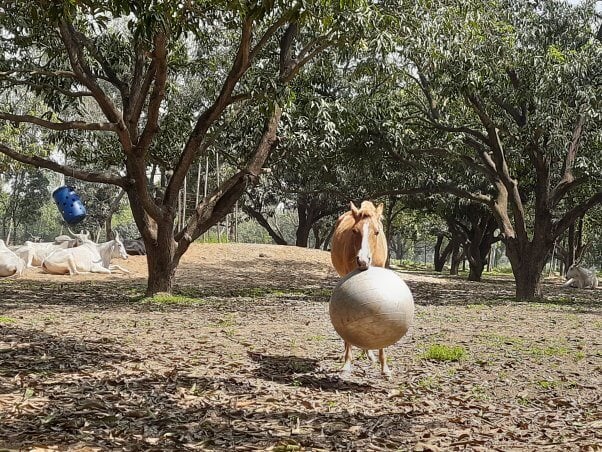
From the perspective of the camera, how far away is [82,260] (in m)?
19.6

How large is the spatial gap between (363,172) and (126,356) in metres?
14.1

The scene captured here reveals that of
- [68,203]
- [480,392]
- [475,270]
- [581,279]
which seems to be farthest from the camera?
[475,270]

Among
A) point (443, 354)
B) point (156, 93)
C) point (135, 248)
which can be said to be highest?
point (156, 93)

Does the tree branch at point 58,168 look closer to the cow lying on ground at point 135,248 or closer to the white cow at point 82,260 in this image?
the white cow at point 82,260

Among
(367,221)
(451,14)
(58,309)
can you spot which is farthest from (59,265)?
(367,221)

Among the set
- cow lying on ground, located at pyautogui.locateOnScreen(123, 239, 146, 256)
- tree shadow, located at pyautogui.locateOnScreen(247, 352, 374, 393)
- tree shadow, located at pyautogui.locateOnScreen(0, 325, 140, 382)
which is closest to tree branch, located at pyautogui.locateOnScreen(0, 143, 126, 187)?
tree shadow, located at pyautogui.locateOnScreen(0, 325, 140, 382)

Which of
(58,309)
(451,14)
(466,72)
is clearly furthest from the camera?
(466,72)

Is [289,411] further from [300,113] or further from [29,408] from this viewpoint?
[300,113]

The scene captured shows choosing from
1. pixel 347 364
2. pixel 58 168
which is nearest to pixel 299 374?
pixel 347 364

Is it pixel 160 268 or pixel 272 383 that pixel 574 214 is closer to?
pixel 160 268

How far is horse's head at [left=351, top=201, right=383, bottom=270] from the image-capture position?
20.6ft

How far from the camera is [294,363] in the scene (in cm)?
731

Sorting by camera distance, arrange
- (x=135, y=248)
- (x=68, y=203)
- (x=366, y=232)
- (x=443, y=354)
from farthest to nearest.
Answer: (x=135, y=248)
(x=68, y=203)
(x=443, y=354)
(x=366, y=232)

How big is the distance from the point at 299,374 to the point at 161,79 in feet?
23.0
